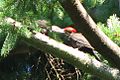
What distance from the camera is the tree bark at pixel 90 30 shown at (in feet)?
2.09

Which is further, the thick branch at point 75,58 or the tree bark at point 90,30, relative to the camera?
the thick branch at point 75,58

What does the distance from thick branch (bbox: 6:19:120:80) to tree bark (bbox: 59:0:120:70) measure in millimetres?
83

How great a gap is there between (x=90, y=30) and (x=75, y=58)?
0.59ft

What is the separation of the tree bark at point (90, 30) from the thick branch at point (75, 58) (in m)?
0.08

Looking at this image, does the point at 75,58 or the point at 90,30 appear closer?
the point at 90,30

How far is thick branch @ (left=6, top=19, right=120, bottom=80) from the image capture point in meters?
0.86

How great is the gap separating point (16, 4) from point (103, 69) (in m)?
0.26

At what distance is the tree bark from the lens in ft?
2.09

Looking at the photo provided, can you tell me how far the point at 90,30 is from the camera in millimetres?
693

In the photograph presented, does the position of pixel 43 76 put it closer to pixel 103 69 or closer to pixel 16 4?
pixel 103 69

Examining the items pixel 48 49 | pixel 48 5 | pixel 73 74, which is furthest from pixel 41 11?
pixel 73 74

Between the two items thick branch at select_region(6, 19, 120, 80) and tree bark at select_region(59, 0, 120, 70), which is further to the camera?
thick branch at select_region(6, 19, 120, 80)

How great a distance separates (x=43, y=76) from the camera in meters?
1.70

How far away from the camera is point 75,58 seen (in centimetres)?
86
